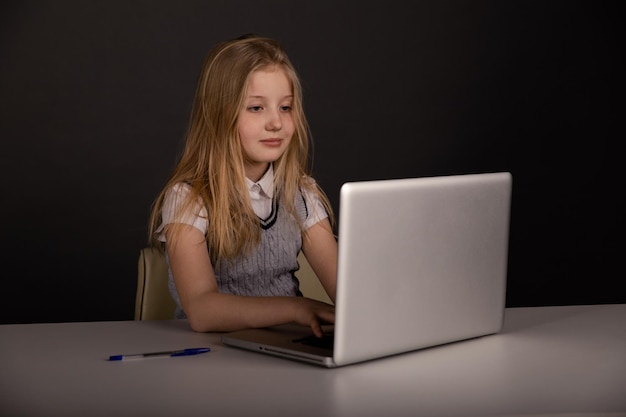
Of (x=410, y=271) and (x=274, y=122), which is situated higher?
(x=274, y=122)

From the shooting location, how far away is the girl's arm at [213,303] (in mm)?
1945

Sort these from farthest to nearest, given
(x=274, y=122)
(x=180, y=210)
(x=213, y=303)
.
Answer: (x=274, y=122), (x=180, y=210), (x=213, y=303)

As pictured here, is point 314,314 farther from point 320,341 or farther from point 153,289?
point 153,289

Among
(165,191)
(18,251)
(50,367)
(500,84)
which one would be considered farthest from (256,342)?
(500,84)

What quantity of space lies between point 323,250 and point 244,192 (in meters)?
0.26

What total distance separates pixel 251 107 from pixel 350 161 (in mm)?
1960

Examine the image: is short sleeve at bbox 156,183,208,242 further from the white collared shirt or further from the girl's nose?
the girl's nose

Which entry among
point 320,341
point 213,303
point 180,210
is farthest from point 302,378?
point 180,210

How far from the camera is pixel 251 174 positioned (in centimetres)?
248

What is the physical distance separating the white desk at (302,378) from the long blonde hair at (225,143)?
37 cm

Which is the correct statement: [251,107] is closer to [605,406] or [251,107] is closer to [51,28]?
[605,406]

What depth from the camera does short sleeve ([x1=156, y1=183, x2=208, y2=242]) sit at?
7.30 feet

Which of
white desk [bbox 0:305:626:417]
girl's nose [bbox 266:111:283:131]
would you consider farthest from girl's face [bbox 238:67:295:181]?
white desk [bbox 0:305:626:417]

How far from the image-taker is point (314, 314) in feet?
6.23
